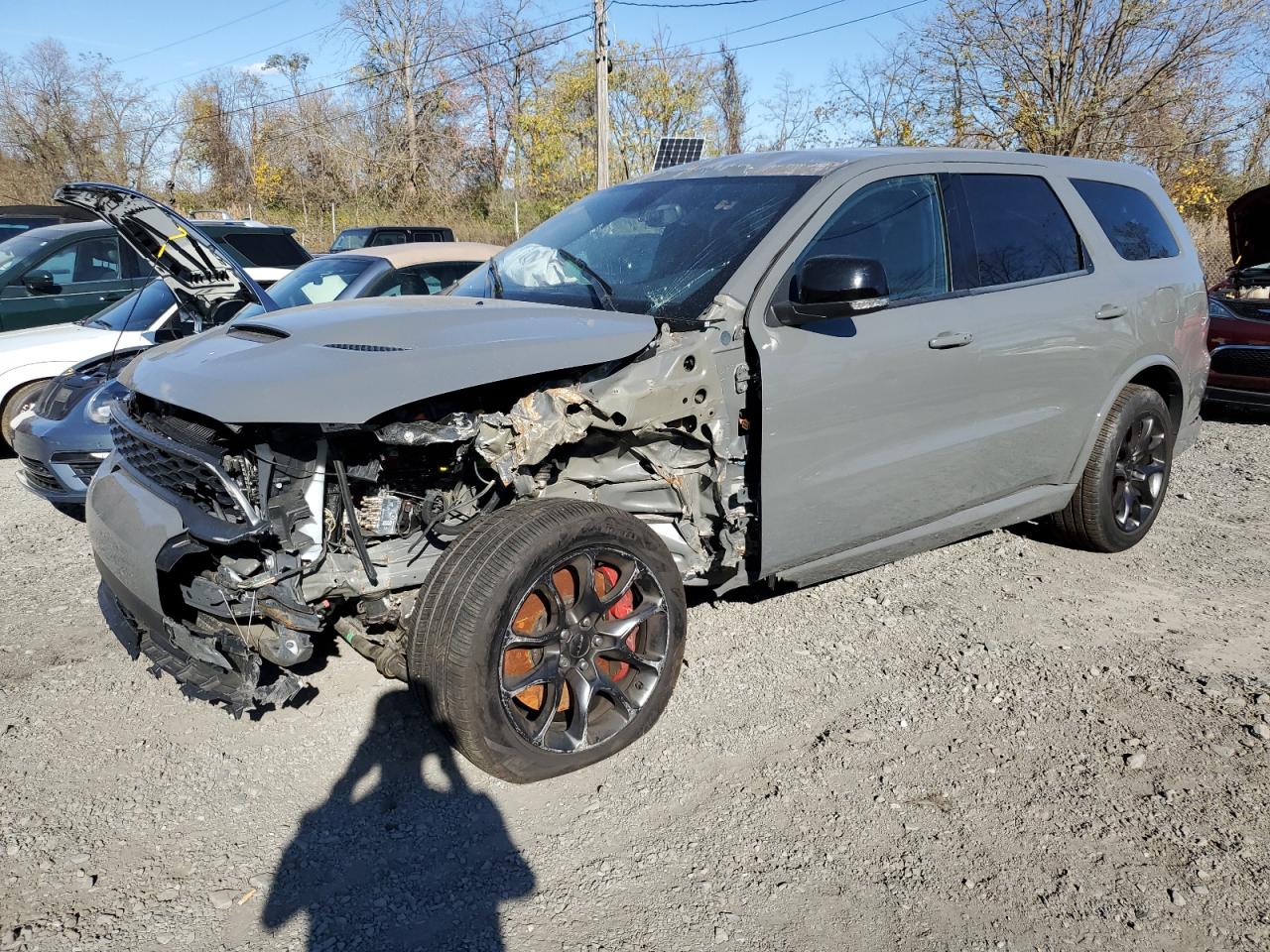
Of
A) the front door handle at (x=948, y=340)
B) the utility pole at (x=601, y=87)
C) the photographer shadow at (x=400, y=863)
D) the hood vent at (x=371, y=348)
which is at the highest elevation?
the utility pole at (x=601, y=87)

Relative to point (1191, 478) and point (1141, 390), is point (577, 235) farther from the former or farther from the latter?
point (1191, 478)

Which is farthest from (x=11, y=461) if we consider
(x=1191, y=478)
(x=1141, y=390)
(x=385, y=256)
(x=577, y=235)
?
(x=1191, y=478)

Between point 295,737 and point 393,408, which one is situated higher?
point 393,408

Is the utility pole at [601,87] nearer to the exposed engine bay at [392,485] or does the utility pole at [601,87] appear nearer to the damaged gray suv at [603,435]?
the damaged gray suv at [603,435]

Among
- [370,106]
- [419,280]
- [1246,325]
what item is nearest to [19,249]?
[419,280]

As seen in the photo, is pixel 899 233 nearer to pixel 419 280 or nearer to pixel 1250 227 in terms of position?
pixel 419 280

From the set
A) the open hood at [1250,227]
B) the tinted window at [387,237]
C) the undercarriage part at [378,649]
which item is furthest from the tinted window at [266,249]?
the open hood at [1250,227]

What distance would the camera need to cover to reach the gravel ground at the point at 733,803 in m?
2.39

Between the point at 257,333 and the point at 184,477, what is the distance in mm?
620

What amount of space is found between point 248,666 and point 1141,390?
4257 mm

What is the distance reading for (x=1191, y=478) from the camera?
632 centimetres

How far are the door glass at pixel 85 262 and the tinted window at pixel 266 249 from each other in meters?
1.46

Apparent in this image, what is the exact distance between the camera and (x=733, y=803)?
9.42 ft

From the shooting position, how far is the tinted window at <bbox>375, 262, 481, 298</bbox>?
711cm
